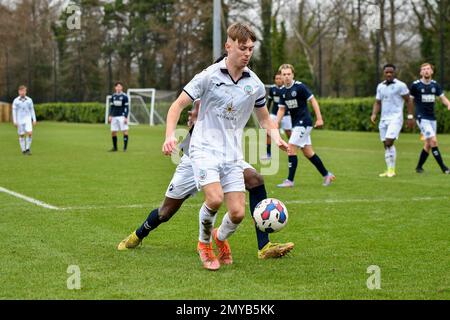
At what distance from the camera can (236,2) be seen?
182 feet

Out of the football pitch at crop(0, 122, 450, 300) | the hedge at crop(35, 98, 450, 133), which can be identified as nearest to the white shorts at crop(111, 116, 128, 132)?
the hedge at crop(35, 98, 450, 133)

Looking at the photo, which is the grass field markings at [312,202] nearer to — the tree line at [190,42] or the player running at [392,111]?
the player running at [392,111]

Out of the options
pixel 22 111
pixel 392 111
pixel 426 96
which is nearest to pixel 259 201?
pixel 392 111

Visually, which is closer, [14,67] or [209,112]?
[209,112]

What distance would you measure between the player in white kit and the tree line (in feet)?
97.4

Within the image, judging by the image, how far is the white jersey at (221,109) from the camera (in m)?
6.71

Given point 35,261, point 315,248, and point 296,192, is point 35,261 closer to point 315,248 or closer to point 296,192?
point 315,248

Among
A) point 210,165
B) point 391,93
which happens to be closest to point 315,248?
point 210,165

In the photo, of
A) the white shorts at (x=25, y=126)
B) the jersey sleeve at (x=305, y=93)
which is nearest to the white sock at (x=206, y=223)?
the jersey sleeve at (x=305, y=93)

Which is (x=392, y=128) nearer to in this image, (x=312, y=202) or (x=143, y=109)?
(x=312, y=202)

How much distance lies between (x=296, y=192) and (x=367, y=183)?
76.0 inches

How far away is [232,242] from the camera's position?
812 centimetres

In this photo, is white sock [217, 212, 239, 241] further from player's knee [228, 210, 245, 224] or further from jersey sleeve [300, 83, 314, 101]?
jersey sleeve [300, 83, 314, 101]

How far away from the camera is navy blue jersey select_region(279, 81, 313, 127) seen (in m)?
13.7
